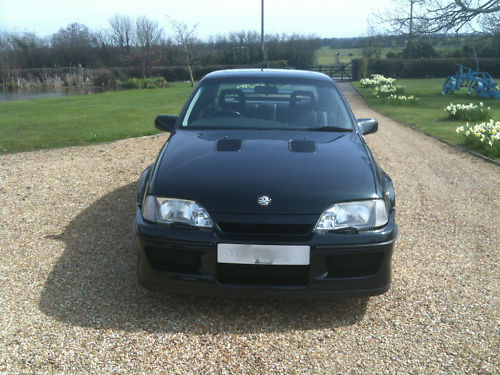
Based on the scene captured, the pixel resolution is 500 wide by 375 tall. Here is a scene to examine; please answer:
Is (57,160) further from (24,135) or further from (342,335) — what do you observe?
(342,335)

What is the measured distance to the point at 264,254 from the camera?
274 cm

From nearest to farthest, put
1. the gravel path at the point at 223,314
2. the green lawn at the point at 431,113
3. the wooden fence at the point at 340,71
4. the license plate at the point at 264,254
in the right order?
the gravel path at the point at 223,314, the license plate at the point at 264,254, the green lawn at the point at 431,113, the wooden fence at the point at 340,71

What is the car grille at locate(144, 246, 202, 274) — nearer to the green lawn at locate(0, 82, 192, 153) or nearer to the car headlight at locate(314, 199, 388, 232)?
the car headlight at locate(314, 199, 388, 232)

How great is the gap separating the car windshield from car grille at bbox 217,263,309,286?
149cm

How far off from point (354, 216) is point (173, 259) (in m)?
1.13

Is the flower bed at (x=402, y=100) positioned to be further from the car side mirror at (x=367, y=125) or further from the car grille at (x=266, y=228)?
the car grille at (x=266, y=228)

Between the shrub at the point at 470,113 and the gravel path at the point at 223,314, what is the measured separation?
803 centimetres

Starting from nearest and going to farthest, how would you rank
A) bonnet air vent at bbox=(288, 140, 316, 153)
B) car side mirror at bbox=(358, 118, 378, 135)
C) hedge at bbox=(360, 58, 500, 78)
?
bonnet air vent at bbox=(288, 140, 316, 153), car side mirror at bbox=(358, 118, 378, 135), hedge at bbox=(360, 58, 500, 78)

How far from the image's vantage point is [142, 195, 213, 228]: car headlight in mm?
2824

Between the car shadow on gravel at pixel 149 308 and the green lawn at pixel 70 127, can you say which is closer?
the car shadow on gravel at pixel 149 308

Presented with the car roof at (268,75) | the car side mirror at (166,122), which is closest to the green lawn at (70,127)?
the car side mirror at (166,122)

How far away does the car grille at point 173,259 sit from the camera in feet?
9.27

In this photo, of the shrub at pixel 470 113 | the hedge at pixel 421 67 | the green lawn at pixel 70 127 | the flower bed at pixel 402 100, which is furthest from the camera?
the hedge at pixel 421 67

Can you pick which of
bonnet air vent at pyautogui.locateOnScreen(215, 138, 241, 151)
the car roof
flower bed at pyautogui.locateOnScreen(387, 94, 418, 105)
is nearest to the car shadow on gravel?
→ bonnet air vent at pyautogui.locateOnScreen(215, 138, 241, 151)
